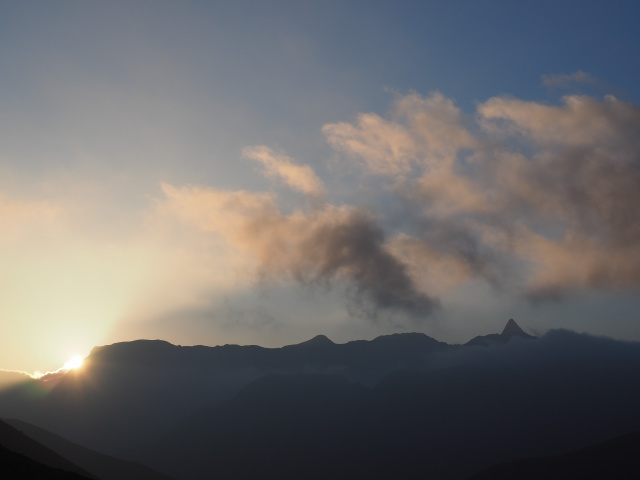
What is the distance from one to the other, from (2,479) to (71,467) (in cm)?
9440

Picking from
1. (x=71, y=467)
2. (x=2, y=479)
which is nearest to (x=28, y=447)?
(x=71, y=467)

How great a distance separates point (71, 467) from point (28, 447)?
1462 centimetres

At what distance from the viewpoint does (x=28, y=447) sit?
168 meters

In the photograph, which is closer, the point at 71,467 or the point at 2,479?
the point at 2,479

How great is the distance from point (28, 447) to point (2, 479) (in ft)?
299

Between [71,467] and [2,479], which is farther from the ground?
[2,479]

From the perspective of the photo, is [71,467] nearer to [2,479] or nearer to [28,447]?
[28,447]

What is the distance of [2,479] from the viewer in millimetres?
88750

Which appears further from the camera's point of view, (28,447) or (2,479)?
(28,447)
